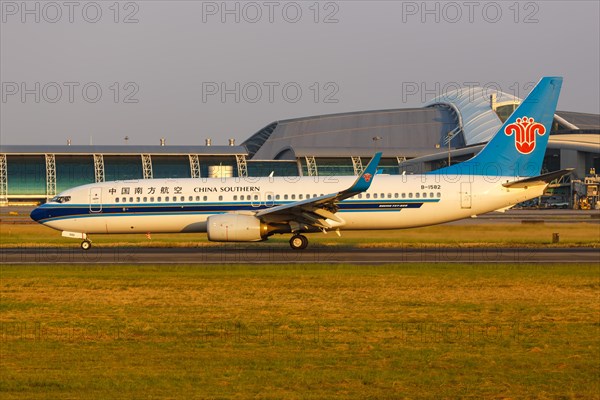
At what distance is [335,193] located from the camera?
34.2 m

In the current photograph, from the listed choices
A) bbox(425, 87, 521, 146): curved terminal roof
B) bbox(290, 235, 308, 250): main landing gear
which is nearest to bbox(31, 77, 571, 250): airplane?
bbox(290, 235, 308, 250): main landing gear

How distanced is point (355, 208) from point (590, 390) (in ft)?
78.2

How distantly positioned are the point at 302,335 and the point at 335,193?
62.5 feet

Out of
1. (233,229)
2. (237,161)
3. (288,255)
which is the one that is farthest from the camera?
(237,161)

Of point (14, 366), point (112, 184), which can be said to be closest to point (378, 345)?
point (14, 366)

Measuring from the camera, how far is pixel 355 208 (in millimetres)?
35125

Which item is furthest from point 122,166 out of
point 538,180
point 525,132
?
point 538,180

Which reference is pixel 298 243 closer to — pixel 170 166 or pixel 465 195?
pixel 465 195

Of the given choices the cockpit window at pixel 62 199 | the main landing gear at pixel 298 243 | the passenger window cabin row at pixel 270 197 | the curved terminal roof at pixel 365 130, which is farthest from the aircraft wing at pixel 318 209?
the curved terminal roof at pixel 365 130

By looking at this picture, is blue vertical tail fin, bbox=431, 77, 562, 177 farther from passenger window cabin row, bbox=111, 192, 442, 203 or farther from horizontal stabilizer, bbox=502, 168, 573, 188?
passenger window cabin row, bbox=111, 192, 442, 203

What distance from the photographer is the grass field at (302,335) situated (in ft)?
38.4

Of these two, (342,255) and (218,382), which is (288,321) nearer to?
(218,382)

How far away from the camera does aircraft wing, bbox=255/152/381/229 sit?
31891mm

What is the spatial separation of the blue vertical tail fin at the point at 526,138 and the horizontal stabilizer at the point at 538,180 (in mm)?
1735
